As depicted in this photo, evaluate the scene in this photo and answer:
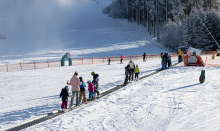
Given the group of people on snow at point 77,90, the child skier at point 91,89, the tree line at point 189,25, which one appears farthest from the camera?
the tree line at point 189,25

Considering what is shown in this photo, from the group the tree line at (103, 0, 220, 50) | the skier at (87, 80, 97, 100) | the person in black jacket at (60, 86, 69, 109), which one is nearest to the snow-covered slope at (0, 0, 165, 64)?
the tree line at (103, 0, 220, 50)

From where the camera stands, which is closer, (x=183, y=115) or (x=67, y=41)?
(x=183, y=115)

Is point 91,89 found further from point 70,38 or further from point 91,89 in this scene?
point 70,38

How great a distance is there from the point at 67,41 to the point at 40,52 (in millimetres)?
10732

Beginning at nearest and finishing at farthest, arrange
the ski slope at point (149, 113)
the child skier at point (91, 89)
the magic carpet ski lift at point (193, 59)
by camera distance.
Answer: the ski slope at point (149, 113)
the child skier at point (91, 89)
the magic carpet ski lift at point (193, 59)

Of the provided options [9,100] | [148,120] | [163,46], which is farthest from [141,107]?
[163,46]

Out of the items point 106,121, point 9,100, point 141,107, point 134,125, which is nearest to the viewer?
point 134,125

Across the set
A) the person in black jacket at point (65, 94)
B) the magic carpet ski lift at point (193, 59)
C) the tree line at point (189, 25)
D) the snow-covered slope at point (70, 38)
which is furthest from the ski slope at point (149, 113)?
the tree line at point (189, 25)

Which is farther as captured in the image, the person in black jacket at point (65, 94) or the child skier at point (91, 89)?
the child skier at point (91, 89)

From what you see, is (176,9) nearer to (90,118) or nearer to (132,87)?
(132,87)

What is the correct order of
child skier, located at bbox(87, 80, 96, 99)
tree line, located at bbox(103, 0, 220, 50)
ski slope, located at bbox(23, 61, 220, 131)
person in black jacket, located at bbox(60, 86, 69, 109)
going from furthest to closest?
1. tree line, located at bbox(103, 0, 220, 50)
2. child skier, located at bbox(87, 80, 96, 99)
3. person in black jacket, located at bbox(60, 86, 69, 109)
4. ski slope, located at bbox(23, 61, 220, 131)

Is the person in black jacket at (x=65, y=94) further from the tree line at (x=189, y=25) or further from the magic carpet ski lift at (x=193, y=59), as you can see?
the tree line at (x=189, y=25)

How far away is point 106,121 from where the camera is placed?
7555mm

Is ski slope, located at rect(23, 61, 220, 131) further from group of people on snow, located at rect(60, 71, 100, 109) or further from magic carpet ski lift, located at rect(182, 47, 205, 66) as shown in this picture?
magic carpet ski lift, located at rect(182, 47, 205, 66)
